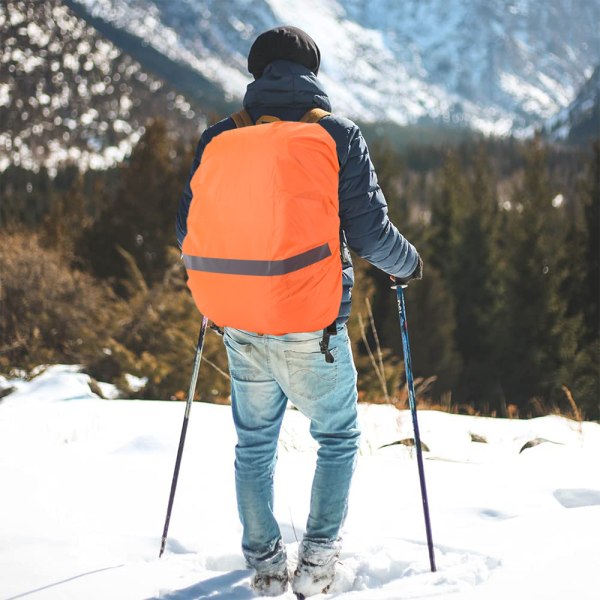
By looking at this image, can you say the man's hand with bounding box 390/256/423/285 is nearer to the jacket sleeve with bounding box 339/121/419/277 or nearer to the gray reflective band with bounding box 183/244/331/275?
the jacket sleeve with bounding box 339/121/419/277

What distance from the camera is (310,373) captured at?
2.31 m

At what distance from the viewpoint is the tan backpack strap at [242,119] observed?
2.35m

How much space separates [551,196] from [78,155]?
5344 inches

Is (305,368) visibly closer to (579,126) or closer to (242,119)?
(242,119)

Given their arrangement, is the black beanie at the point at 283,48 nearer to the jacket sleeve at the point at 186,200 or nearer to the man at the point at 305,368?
the man at the point at 305,368

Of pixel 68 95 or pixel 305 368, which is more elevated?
pixel 68 95

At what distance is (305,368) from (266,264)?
0.41 metres

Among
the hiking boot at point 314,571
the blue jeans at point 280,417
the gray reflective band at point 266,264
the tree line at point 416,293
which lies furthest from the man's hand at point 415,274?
the tree line at point 416,293

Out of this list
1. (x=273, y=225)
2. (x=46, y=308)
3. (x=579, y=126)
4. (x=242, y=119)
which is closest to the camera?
(x=273, y=225)

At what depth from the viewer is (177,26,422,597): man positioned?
2289 millimetres

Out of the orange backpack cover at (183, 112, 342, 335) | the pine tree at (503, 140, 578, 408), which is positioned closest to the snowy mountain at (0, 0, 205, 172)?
the pine tree at (503, 140, 578, 408)

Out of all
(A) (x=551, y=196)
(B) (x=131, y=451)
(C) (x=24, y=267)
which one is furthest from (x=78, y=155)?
(B) (x=131, y=451)

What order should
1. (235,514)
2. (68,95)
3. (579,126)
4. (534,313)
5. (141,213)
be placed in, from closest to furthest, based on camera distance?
(235,514), (141,213), (534,313), (68,95), (579,126)

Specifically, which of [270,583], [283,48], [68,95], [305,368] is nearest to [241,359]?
[305,368]
